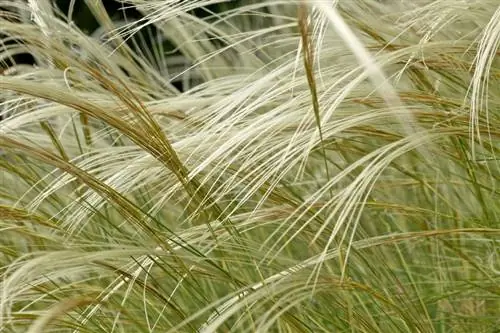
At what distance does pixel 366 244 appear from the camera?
1.20 meters

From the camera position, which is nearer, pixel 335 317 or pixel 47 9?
pixel 335 317

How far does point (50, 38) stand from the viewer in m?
1.41

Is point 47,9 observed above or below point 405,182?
above

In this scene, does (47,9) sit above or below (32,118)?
above

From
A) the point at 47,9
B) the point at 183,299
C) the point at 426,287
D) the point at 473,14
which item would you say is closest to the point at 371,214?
the point at 426,287

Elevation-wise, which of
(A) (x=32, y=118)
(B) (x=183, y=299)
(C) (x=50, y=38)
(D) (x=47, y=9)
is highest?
(D) (x=47, y=9)

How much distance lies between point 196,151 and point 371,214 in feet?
2.02

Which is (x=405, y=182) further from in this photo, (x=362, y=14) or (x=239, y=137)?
(x=239, y=137)

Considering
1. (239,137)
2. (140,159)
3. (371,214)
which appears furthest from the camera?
(371,214)

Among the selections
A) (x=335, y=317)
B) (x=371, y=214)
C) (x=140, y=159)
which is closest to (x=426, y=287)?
(x=371, y=214)

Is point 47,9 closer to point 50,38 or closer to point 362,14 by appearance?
point 50,38

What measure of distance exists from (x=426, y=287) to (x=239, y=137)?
0.64 metres

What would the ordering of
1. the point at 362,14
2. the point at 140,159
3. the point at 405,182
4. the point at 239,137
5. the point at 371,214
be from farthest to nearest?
the point at 371,214, the point at 405,182, the point at 362,14, the point at 140,159, the point at 239,137

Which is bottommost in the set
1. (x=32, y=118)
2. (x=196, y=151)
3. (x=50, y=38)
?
(x=196, y=151)
